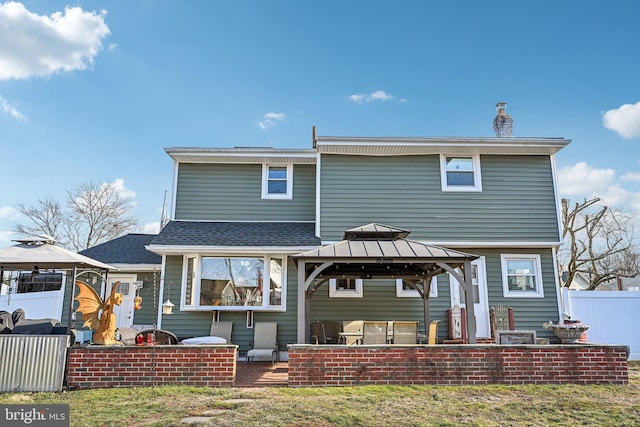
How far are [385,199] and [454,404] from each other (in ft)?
21.5

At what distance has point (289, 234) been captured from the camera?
1102cm

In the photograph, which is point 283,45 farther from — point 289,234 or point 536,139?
point 536,139

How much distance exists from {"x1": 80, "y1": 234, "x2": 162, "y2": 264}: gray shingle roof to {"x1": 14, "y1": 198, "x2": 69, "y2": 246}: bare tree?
16.9m

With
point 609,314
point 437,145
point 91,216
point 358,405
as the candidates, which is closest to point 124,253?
point 358,405

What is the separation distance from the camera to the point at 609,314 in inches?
428

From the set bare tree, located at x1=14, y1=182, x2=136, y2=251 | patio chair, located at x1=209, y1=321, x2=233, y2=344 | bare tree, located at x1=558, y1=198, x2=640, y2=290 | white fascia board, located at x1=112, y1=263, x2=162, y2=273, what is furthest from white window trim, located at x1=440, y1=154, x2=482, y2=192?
bare tree, located at x1=14, y1=182, x2=136, y2=251

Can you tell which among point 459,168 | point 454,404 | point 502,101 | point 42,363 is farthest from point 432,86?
point 42,363

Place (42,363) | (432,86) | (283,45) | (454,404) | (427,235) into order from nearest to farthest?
(454,404) < (42,363) < (427,235) < (283,45) < (432,86)

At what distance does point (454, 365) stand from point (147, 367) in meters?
4.81

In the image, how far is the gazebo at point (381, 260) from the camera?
7430mm

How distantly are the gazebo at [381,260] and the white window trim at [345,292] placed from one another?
1.03 meters

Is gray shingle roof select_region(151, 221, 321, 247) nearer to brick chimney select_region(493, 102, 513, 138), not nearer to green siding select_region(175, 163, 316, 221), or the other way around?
green siding select_region(175, 163, 316, 221)

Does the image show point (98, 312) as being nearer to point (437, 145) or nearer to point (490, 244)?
point (437, 145)

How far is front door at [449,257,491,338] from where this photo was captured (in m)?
10.7
